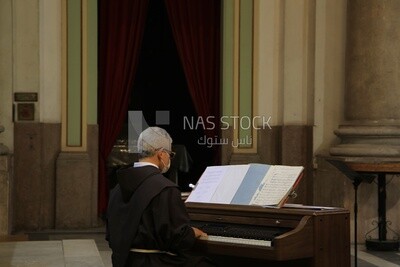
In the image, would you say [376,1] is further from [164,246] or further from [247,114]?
[164,246]

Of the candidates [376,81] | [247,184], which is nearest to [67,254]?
[247,184]

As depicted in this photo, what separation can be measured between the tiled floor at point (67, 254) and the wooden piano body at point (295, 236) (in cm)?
139

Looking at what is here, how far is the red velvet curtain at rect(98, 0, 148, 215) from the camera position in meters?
9.72

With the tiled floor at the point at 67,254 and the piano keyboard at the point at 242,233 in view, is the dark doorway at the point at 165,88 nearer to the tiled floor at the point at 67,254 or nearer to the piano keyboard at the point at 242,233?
the tiled floor at the point at 67,254

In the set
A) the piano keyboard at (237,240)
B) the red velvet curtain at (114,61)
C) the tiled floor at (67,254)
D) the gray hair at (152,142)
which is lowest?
the tiled floor at (67,254)

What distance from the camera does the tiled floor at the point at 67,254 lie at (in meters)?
5.90

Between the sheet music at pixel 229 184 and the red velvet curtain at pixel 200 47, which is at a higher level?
the red velvet curtain at pixel 200 47

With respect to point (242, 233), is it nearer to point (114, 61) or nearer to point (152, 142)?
point (152, 142)

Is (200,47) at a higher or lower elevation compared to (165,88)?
higher

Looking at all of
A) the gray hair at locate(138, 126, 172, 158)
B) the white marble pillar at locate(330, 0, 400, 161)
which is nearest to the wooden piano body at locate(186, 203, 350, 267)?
the gray hair at locate(138, 126, 172, 158)

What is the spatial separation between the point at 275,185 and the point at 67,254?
7.00ft

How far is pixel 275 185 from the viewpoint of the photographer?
15.8 ft

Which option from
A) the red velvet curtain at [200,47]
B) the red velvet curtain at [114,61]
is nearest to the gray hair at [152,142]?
the red velvet curtain at [114,61]

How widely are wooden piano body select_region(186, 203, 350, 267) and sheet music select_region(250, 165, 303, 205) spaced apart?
0.07 m
